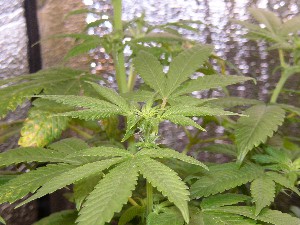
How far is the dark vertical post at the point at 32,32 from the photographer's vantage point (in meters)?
1.09

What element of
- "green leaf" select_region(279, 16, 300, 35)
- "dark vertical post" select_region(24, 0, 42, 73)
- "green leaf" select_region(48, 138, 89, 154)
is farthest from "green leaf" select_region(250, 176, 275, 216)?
"dark vertical post" select_region(24, 0, 42, 73)

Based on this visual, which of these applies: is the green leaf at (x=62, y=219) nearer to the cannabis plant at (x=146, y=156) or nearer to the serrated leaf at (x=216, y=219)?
the cannabis plant at (x=146, y=156)

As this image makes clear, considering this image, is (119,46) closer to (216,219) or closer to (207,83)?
(207,83)

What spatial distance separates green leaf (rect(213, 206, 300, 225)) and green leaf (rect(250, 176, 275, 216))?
1cm

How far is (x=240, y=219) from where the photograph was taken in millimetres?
468

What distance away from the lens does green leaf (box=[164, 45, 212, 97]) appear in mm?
529

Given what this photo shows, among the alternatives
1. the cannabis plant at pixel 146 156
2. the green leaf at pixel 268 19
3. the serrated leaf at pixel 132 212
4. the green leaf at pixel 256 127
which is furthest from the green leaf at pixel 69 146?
the green leaf at pixel 268 19

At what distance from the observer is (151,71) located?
550mm

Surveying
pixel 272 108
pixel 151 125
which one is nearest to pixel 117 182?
pixel 151 125

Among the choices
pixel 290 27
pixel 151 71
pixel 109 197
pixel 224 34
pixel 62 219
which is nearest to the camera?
pixel 109 197

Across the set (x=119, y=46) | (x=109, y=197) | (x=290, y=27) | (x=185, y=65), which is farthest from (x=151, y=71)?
(x=290, y=27)

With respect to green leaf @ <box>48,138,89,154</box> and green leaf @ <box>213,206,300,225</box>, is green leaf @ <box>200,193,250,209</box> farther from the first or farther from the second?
green leaf @ <box>48,138,89,154</box>

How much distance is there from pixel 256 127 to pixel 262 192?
111 millimetres

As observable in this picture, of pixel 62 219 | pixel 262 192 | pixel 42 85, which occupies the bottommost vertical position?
pixel 62 219
